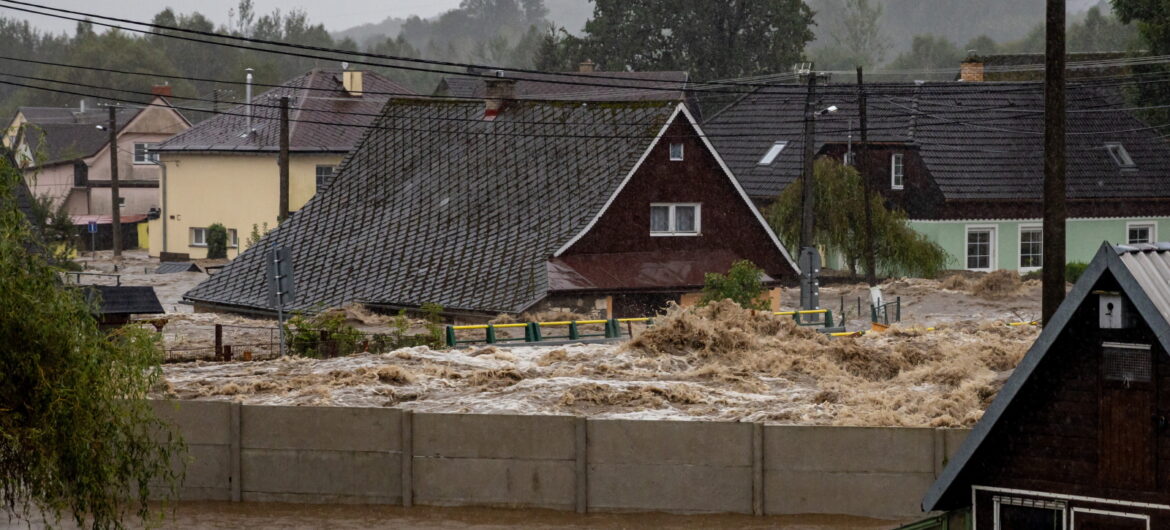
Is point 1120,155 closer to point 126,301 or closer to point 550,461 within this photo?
point 126,301

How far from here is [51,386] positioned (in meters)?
16.2

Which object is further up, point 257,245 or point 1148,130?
point 1148,130

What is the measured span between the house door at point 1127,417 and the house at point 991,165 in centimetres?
3972

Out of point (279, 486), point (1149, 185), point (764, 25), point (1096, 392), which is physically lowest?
point (279, 486)

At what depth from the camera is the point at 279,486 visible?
25.6 m

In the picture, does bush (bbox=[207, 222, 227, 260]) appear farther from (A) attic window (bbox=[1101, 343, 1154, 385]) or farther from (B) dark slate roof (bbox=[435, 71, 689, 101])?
(A) attic window (bbox=[1101, 343, 1154, 385])

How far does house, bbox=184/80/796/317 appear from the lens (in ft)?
131

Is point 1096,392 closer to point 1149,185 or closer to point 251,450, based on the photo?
point 251,450

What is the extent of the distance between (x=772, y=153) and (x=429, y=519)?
39.0 m

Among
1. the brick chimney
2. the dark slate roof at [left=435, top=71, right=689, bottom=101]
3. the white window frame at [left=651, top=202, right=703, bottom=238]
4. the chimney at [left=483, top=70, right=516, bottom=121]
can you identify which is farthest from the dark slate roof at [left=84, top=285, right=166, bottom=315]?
the brick chimney

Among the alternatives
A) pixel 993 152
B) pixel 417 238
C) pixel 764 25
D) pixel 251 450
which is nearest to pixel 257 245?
pixel 417 238

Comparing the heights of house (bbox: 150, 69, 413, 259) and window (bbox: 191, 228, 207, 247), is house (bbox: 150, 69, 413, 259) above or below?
above

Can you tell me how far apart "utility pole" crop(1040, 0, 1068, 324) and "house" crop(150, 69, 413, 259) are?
5005 cm

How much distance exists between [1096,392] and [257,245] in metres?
33.9
